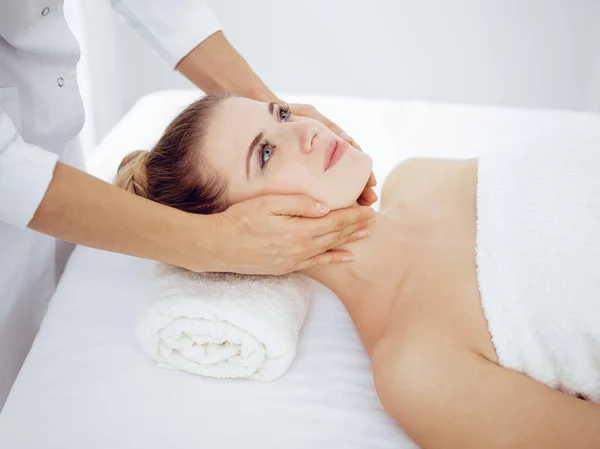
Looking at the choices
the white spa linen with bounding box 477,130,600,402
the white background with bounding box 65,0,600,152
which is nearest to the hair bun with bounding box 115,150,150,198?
the white spa linen with bounding box 477,130,600,402

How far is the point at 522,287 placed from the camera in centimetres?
110

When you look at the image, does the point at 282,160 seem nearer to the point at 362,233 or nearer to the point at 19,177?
the point at 362,233

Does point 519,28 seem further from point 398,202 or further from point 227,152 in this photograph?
point 227,152

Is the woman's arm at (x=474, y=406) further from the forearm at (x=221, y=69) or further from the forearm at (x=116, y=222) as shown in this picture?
the forearm at (x=221, y=69)

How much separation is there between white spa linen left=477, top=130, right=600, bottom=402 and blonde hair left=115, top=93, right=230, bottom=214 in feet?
1.90

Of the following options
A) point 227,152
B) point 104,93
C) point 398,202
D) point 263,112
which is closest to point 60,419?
point 227,152

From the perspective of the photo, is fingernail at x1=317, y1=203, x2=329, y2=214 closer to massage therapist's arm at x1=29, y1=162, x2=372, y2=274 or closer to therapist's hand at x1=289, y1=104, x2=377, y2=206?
massage therapist's arm at x1=29, y1=162, x2=372, y2=274

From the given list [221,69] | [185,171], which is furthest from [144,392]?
[221,69]

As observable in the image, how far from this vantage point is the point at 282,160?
3.95 ft

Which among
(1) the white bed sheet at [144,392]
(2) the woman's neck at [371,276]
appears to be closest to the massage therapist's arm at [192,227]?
(2) the woman's neck at [371,276]

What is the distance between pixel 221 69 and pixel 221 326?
711 mm

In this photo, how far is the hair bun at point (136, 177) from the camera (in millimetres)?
1293

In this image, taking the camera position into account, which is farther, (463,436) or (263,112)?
(263,112)

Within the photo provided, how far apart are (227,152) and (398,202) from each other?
1.53 feet
